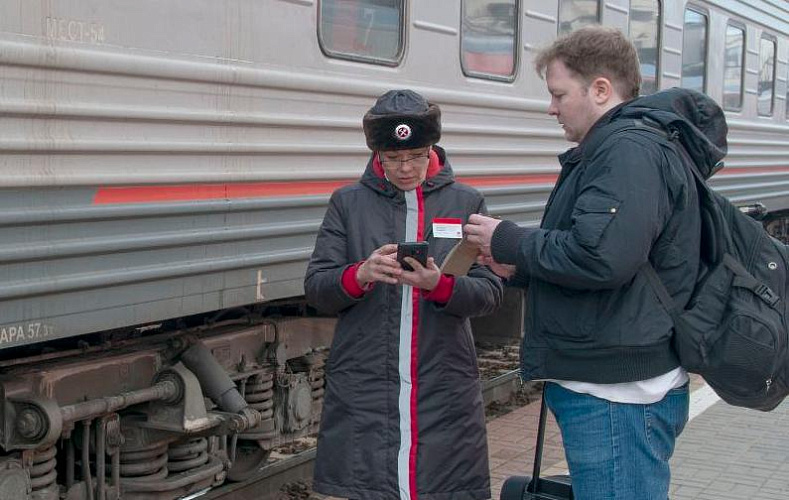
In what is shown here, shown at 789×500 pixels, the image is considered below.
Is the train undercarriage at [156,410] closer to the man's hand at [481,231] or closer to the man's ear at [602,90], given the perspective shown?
the man's hand at [481,231]

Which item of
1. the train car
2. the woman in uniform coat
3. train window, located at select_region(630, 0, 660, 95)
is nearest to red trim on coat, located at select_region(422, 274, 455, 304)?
the woman in uniform coat

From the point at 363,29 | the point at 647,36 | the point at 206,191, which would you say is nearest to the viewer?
the point at 206,191

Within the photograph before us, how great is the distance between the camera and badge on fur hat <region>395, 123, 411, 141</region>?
3.23 meters

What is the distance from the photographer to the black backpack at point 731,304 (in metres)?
2.84

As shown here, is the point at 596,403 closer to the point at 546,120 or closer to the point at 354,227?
the point at 354,227

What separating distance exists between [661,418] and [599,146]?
0.71m

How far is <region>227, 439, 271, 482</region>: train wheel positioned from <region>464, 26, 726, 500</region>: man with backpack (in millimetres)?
2687

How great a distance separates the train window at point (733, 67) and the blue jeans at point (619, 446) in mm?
7192

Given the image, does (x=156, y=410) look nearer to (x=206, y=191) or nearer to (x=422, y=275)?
(x=206, y=191)

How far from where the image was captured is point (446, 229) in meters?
3.27

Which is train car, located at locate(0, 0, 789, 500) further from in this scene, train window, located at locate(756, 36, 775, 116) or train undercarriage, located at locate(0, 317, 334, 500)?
train window, located at locate(756, 36, 775, 116)

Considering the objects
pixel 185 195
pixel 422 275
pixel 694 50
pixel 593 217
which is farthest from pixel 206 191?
pixel 694 50

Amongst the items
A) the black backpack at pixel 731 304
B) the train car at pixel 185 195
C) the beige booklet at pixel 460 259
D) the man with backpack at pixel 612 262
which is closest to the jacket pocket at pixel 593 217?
the man with backpack at pixel 612 262

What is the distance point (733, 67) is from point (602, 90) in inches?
290
